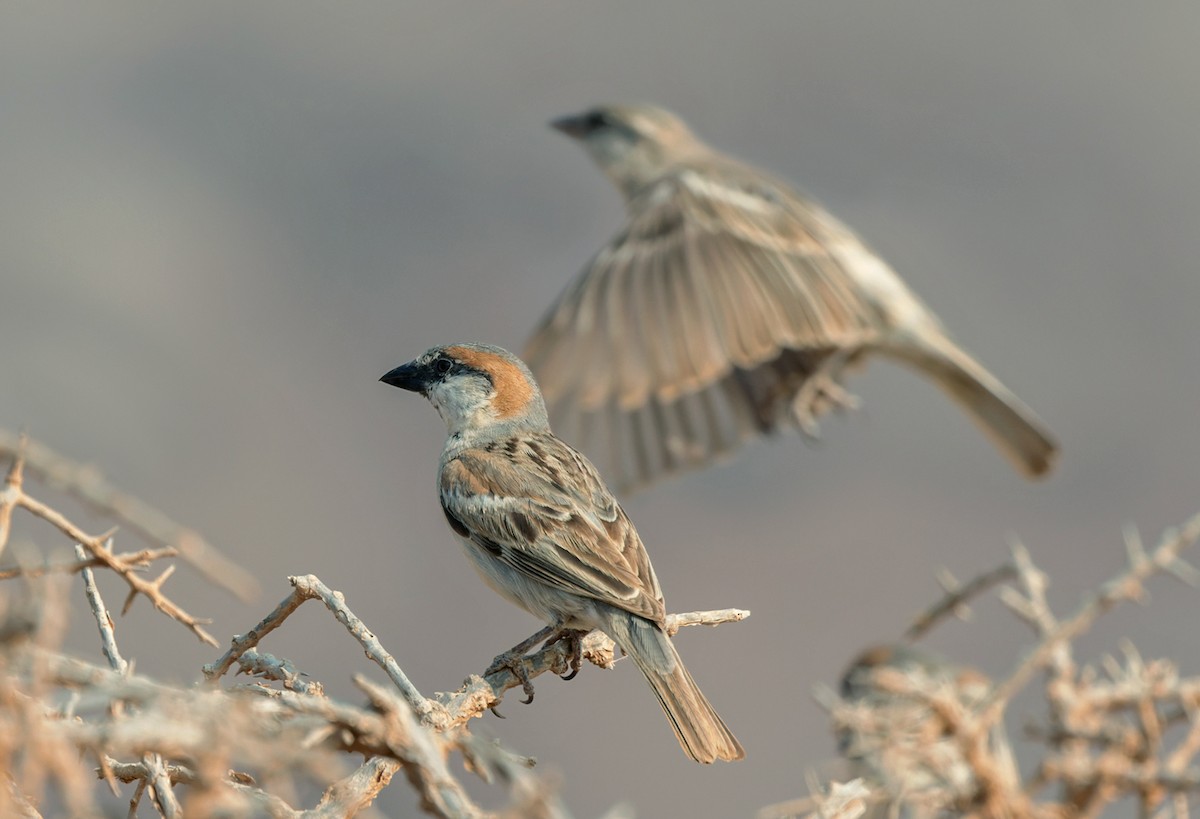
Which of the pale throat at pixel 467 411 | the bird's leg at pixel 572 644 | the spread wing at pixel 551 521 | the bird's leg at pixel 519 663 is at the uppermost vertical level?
the pale throat at pixel 467 411

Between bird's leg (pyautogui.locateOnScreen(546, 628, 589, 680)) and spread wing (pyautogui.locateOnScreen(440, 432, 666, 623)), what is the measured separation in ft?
0.44

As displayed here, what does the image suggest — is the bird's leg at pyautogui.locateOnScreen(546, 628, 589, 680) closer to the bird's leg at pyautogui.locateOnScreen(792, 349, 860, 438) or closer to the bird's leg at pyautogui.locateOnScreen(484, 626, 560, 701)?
the bird's leg at pyautogui.locateOnScreen(484, 626, 560, 701)

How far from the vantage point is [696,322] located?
5.83m

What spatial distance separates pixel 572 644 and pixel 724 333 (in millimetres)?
2310

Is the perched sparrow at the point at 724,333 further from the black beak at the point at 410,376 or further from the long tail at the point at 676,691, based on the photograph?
the long tail at the point at 676,691

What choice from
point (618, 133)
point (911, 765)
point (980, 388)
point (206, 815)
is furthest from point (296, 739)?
point (618, 133)

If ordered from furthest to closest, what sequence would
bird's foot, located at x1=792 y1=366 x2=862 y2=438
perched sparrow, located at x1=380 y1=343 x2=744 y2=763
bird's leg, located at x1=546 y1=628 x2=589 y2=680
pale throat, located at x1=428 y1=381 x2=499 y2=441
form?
bird's foot, located at x1=792 y1=366 x2=862 y2=438
pale throat, located at x1=428 y1=381 x2=499 y2=441
bird's leg, located at x1=546 y1=628 x2=589 y2=680
perched sparrow, located at x1=380 y1=343 x2=744 y2=763

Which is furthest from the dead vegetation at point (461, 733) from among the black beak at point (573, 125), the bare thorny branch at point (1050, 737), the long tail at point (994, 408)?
the black beak at point (573, 125)

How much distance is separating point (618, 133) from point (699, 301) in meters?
2.63

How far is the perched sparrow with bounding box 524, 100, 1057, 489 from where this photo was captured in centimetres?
581

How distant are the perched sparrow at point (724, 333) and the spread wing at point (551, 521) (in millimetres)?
1486

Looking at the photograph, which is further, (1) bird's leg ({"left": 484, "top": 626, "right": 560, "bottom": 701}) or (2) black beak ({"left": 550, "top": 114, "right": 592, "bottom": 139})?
(2) black beak ({"left": 550, "top": 114, "right": 592, "bottom": 139})

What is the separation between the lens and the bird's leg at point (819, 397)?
6.27 m

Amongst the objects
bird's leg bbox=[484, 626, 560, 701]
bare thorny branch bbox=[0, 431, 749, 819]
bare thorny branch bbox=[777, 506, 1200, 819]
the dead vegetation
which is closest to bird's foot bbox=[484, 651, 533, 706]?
bird's leg bbox=[484, 626, 560, 701]
